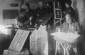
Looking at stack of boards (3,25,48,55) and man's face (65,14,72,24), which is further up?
man's face (65,14,72,24)

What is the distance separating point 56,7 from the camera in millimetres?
1941

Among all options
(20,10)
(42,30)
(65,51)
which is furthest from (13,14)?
(65,51)

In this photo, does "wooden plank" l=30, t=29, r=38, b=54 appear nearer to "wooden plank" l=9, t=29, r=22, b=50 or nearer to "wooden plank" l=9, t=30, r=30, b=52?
"wooden plank" l=9, t=30, r=30, b=52

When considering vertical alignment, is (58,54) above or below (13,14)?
below

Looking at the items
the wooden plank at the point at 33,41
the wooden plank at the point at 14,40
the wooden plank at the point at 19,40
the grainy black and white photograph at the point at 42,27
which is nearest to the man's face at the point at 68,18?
the grainy black and white photograph at the point at 42,27

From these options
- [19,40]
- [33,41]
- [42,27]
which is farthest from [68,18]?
[19,40]

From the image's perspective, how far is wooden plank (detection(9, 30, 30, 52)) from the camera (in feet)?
6.64

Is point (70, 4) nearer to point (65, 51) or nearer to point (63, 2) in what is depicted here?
point (63, 2)

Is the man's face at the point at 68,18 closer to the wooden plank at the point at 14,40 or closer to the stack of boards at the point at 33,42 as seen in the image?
the stack of boards at the point at 33,42

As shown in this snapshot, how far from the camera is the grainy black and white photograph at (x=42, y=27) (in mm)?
1805

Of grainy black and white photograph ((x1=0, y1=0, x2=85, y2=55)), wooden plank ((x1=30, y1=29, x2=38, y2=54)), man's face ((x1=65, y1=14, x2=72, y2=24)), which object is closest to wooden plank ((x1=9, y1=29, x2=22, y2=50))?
grainy black and white photograph ((x1=0, y1=0, x2=85, y2=55))

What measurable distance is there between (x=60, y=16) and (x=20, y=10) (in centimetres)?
60

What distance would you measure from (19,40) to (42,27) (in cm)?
41

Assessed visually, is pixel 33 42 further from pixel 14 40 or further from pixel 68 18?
pixel 68 18
